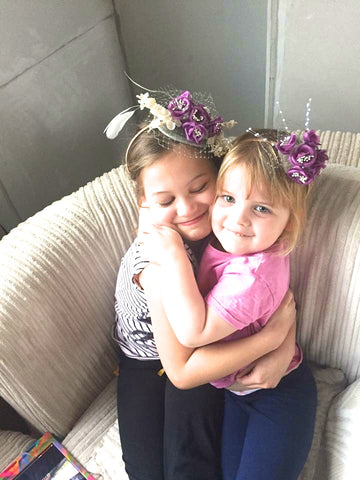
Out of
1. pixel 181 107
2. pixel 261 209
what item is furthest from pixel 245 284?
pixel 181 107

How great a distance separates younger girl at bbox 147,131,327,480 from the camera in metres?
0.80

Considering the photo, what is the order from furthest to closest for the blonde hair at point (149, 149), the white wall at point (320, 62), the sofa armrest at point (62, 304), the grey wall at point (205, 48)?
the grey wall at point (205, 48) < the white wall at point (320, 62) < the sofa armrest at point (62, 304) < the blonde hair at point (149, 149)

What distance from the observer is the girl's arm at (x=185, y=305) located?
2.70 ft

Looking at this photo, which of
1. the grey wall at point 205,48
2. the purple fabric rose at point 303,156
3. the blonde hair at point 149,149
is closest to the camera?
the purple fabric rose at point 303,156

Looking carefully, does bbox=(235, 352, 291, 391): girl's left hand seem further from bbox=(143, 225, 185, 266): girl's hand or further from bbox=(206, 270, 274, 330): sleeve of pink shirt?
bbox=(143, 225, 185, 266): girl's hand

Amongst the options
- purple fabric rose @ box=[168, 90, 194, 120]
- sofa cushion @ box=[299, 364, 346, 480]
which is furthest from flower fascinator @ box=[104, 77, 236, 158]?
sofa cushion @ box=[299, 364, 346, 480]

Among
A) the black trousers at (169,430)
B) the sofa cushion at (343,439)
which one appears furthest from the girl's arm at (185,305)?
the sofa cushion at (343,439)

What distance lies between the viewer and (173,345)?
0.89m

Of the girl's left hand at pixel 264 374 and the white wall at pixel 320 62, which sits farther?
the white wall at pixel 320 62

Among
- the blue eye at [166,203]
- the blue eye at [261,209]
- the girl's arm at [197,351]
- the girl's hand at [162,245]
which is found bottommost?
the girl's arm at [197,351]

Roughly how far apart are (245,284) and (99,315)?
0.45m

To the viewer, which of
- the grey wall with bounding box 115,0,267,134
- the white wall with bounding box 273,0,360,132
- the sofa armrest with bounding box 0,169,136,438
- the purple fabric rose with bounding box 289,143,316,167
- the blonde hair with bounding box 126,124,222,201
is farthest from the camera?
the grey wall with bounding box 115,0,267,134

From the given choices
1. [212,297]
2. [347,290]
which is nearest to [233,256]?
[212,297]

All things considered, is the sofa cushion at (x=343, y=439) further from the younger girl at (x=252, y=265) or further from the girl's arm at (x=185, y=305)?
the girl's arm at (x=185, y=305)
